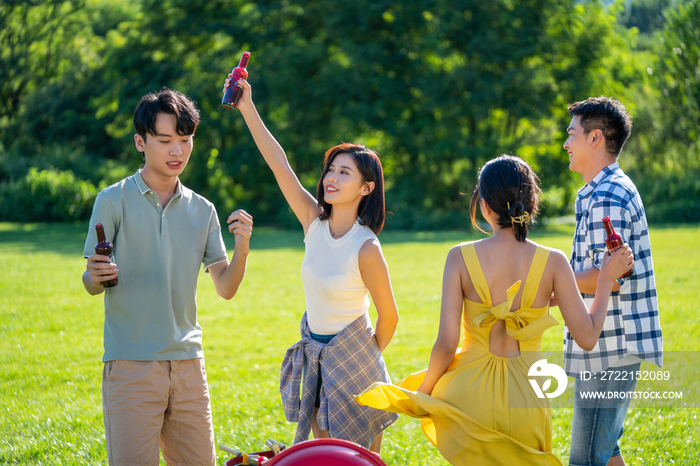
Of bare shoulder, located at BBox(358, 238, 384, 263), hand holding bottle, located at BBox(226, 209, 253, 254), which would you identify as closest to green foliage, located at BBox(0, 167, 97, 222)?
hand holding bottle, located at BBox(226, 209, 253, 254)

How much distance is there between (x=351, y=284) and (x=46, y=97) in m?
35.3

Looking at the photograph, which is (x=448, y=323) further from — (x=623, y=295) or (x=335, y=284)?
(x=623, y=295)

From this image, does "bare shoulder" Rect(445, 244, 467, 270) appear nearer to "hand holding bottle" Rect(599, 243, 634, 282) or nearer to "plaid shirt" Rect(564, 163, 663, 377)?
"hand holding bottle" Rect(599, 243, 634, 282)

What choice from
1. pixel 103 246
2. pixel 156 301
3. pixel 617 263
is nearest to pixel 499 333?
pixel 617 263

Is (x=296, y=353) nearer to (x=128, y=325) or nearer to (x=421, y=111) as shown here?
(x=128, y=325)

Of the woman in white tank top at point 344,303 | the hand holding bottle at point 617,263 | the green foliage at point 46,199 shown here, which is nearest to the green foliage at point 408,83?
the green foliage at point 46,199

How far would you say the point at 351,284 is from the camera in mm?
3262

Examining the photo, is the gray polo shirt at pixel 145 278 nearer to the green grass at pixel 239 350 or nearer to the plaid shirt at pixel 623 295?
the green grass at pixel 239 350

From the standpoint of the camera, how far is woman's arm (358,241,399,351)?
128 inches

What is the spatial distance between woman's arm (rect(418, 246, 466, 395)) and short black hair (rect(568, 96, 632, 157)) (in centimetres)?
116

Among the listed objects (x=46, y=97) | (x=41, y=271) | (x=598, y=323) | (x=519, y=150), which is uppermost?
(x=46, y=97)

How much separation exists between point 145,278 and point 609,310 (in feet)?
7.51

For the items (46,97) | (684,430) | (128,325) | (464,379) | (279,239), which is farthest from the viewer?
(46,97)

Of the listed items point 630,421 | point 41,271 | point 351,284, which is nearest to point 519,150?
point 41,271
